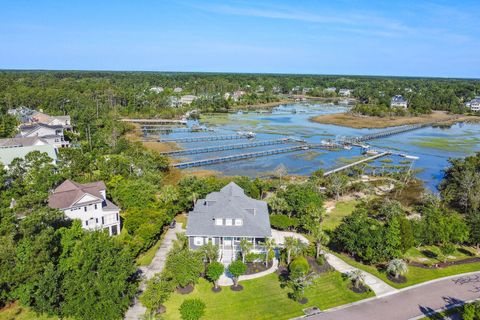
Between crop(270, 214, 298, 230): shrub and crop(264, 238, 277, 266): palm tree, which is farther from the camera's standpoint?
crop(270, 214, 298, 230): shrub

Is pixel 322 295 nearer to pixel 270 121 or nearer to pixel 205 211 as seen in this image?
pixel 205 211

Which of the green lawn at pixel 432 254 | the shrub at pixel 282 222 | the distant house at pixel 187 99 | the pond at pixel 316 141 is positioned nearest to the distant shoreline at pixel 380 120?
the pond at pixel 316 141

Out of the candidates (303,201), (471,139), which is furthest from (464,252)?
(471,139)

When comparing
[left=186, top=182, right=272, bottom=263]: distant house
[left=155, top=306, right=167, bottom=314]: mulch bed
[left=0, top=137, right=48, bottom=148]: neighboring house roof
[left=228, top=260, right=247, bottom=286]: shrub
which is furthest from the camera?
[left=0, top=137, right=48, bottom=148]: neighboring house roof

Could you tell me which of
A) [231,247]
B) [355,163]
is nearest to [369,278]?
[231,247]

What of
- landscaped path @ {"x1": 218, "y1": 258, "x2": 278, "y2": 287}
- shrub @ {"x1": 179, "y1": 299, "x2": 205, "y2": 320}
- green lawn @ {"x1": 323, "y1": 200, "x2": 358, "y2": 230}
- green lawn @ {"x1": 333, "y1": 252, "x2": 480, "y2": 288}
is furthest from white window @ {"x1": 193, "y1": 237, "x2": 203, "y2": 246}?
green lawn @ {"x1": 323, "y1": 200, "x2": 358, "y2": 230}

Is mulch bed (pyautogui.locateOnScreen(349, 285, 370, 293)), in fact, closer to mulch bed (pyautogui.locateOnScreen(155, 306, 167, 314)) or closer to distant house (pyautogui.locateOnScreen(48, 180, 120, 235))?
mulch bed (pyautogui.locateOnScreen(155, 306, 167, 314))

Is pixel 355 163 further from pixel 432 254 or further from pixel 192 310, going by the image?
pixel 192 310
